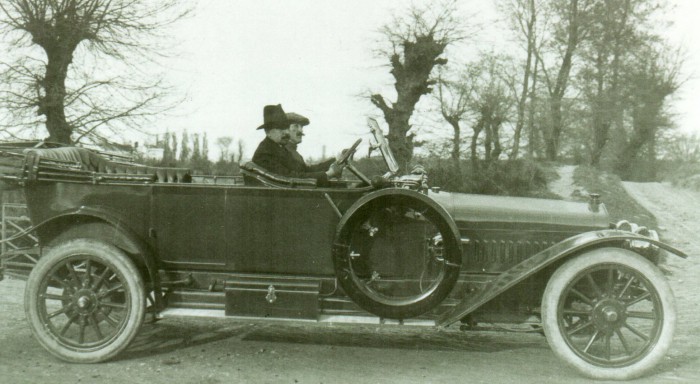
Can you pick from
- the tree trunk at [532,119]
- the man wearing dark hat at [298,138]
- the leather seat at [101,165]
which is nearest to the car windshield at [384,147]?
the man wearing dark hat at [298,138]

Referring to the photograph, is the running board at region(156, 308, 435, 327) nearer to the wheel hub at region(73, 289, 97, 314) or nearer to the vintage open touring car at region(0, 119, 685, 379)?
the vintage open touring car at region(0, 119, 685, 379)

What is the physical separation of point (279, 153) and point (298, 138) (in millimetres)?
897

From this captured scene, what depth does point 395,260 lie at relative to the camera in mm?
4523

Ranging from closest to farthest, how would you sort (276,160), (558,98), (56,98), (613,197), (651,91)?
(276,160) → (56,98) → (613,197) → (651,91) → (558,98)

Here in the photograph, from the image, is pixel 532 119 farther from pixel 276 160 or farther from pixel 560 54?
pixel 276 160

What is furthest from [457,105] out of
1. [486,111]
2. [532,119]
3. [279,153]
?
[279,153]

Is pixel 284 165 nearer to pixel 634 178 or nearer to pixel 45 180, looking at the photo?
pixel 45 180

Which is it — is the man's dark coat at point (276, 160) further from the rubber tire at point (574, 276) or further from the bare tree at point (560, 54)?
the bare tree at point (560, 54)

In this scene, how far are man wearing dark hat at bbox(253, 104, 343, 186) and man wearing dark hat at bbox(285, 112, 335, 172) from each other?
0.09m

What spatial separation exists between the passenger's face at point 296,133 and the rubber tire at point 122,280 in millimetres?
1987

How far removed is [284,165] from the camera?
5.08 metres

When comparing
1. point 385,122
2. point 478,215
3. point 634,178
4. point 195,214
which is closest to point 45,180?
point 195,214

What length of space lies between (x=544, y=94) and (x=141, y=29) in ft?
57.1

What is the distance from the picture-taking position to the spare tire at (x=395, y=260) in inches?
170
